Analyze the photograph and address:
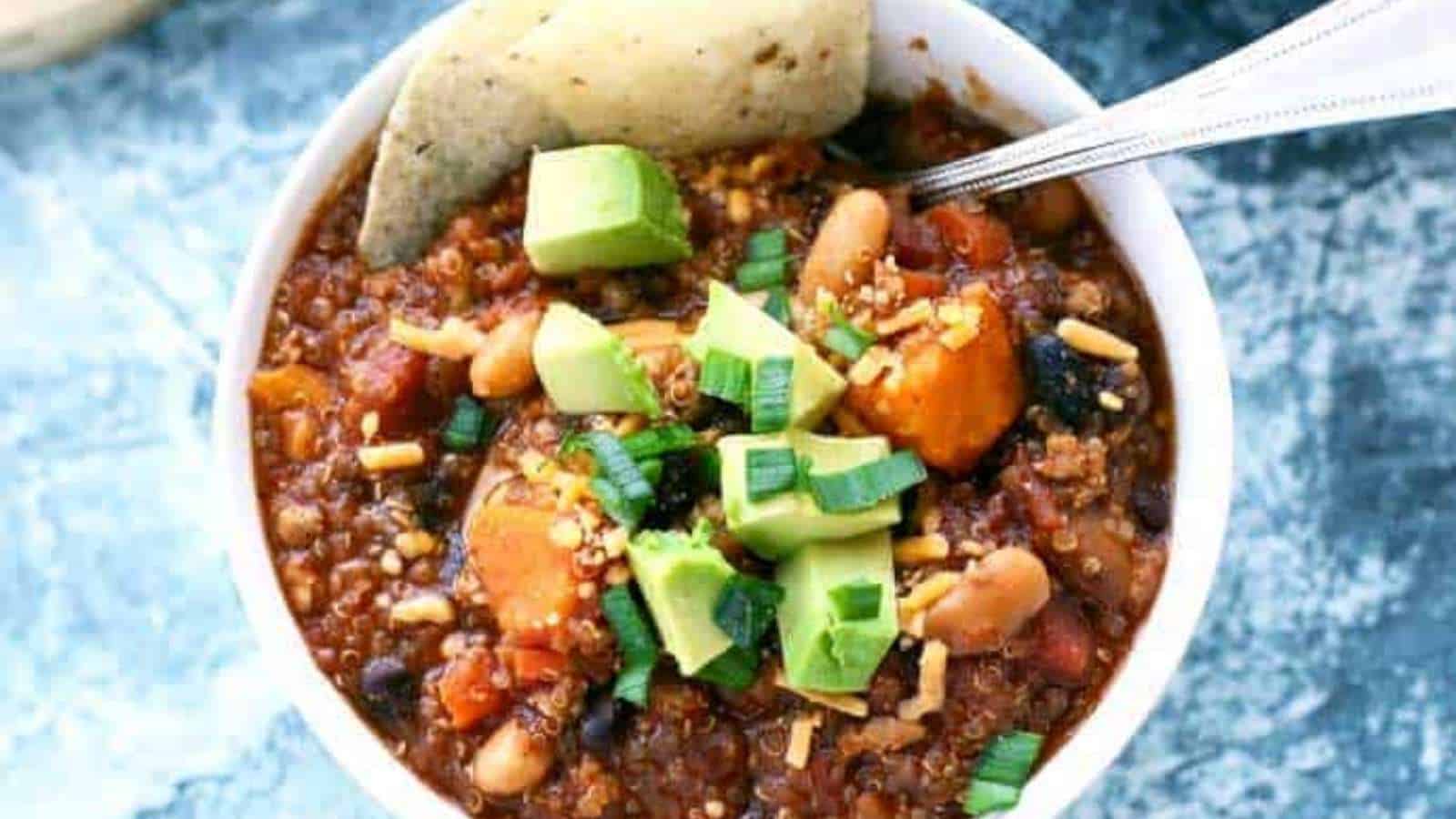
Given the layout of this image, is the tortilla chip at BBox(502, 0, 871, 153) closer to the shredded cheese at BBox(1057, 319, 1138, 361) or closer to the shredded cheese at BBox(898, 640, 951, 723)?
the shredded cheese at BBox(1057, 319, 1138, 361)

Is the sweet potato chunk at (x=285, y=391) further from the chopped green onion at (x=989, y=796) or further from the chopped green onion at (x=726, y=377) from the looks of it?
the chopped green onion at (x=989, y=796)

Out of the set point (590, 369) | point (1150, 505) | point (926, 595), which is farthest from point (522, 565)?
point (1150, 505)

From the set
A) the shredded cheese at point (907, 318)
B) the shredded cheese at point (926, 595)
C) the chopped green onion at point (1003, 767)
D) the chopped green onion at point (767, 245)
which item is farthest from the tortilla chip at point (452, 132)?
the chopped green onion at point (1003, 767)

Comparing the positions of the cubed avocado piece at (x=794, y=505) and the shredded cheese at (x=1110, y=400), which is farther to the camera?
the shredded cheese at (x=1110, y=400)

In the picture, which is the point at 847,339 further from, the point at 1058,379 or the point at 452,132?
the point at 452,132

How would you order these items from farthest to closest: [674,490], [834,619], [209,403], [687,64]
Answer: [209,403] < [687,64] < [674,490] < [834,619]

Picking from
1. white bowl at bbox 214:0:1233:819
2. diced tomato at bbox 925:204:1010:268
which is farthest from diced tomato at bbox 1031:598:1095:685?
diced tomato at bbox 925:204:1010:268
